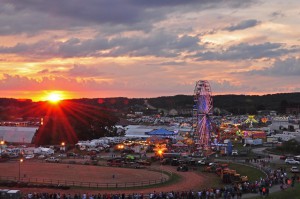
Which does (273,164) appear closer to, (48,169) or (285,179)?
(285,179)

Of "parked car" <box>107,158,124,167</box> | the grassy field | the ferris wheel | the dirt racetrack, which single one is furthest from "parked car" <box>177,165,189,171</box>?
the ferris wheel

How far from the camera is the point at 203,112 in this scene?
69625mm

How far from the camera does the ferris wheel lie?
69.1 metres

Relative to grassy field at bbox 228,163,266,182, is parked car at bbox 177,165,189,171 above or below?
below

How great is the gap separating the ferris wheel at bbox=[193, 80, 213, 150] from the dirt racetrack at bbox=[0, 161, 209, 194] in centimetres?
1598

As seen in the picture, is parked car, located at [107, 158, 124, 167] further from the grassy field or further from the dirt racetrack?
the grassy field

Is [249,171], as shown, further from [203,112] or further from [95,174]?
[203,112]

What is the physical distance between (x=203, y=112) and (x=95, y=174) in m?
27.3

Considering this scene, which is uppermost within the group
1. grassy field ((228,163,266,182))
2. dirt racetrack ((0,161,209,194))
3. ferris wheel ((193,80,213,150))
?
ferris wheel ((193,80,213,150))

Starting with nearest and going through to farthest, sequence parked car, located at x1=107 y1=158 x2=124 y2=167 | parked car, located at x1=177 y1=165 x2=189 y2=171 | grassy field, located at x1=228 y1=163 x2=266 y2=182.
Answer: grassy field, located at x1=228 y1=163 x2=266 y2=182 < parked car, located at x1=177 y1=165 x2=189 y2=171 < parked car, located at x1=107 y1=158 x2=124 y2=167

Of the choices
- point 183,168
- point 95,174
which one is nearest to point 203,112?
point 183,168

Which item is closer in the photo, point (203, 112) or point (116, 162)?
point (116, 162)

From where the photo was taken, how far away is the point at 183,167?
2041 inches

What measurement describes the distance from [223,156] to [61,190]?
31.5 metres
